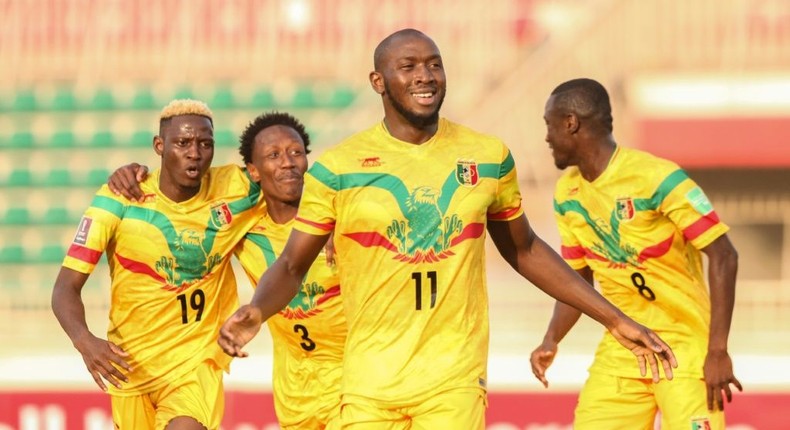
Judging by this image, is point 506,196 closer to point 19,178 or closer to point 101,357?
point 101,357

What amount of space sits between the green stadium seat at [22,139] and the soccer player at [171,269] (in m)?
12.9

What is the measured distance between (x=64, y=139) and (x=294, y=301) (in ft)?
42.9

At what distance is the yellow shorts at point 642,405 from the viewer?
6.54m

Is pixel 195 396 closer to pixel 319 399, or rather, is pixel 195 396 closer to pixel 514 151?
pixel 319 399

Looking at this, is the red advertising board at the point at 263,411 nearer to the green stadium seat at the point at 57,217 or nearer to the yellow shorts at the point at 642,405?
the yellow shorts at the point at 642,405

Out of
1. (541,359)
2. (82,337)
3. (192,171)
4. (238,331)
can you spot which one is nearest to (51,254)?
(192,171)

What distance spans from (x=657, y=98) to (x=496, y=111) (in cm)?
204

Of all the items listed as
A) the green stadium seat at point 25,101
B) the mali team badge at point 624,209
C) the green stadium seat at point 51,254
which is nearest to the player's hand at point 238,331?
the mali team badge at point 624,209

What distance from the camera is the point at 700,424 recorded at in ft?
21.4

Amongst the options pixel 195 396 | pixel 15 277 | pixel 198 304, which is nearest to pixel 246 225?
pixel 198 304

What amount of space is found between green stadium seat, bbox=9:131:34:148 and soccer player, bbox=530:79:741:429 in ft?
44.6

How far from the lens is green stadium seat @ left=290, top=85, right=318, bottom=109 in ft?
61.2

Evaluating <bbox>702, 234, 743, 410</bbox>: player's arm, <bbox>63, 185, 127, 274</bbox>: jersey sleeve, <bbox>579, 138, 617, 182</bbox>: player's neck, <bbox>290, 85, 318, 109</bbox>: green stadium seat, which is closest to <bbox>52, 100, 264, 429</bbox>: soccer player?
<bbox>63, 185, 127, 274</bbox>: jersey sleeve

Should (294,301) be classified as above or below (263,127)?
below
